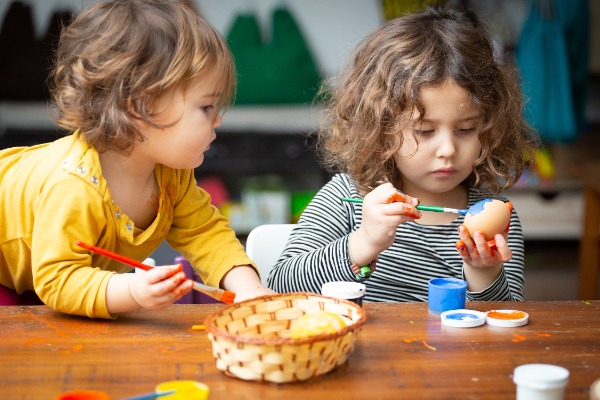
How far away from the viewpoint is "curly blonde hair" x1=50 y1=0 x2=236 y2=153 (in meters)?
1.35

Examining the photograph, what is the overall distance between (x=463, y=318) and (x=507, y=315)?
0.25 feet

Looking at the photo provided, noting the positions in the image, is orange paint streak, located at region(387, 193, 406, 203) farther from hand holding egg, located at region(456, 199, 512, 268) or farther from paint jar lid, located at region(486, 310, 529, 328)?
paint jar lid, located at region(486, 310, 529, 328)

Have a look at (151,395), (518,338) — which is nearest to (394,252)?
(518,338)

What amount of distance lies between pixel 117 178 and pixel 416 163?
556 millimetres

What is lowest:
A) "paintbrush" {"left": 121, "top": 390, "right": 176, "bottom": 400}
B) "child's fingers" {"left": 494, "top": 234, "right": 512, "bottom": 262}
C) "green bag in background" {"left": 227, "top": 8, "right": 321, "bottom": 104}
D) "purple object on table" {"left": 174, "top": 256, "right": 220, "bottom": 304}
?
"purple object on table" {"left": 174, "top": 256, "right": 220, "bottom": 304}

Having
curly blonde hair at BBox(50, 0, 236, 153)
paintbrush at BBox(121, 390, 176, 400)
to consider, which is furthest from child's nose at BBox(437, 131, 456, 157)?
paintbrush at BBox(121, 390, 176, 400)

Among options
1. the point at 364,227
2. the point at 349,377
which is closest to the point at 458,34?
the point at 364,227

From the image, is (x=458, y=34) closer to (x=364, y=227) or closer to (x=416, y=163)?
(x=416, y=163)

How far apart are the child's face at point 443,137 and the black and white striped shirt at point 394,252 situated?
151 mm

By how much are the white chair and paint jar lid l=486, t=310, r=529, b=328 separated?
597 millimetres

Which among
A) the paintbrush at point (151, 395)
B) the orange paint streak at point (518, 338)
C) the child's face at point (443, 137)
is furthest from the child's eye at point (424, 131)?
the paintbrush at point (151, 395)

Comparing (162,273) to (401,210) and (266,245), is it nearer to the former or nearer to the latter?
(401,210)

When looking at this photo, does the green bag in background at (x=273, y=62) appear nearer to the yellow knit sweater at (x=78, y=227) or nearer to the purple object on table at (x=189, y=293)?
the purple object on table at (x=189, y=293)

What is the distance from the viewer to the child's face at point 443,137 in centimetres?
156
